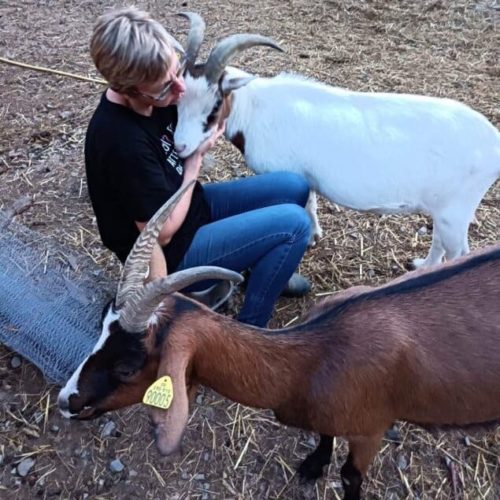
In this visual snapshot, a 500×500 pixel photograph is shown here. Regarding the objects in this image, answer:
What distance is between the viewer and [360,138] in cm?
339

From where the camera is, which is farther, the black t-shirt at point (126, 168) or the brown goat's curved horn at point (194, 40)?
the brown goat's curved horn at point (194, 40)

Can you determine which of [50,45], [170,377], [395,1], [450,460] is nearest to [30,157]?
[50,45]

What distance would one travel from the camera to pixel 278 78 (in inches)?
149

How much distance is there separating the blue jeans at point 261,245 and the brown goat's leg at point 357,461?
37.0 inches

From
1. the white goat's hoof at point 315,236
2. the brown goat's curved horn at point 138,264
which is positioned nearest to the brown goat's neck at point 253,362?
the brown goat's curved horn at point 138,264

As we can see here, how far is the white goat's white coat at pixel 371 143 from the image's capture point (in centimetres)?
329

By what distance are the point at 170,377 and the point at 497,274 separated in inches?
54.3

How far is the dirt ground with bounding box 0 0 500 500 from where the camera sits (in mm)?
2967

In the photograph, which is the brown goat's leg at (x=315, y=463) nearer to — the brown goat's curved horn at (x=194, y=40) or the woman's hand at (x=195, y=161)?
the woman's hand at (x=195, y=161)

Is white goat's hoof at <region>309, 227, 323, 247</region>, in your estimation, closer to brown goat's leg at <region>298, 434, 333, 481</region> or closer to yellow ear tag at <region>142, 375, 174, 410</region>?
brown goat's leg at <region>298, 434, 333, 481</region>

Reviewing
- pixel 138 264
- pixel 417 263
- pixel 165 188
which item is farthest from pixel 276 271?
pixel 417 263

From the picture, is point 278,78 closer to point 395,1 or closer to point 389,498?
point 389,498

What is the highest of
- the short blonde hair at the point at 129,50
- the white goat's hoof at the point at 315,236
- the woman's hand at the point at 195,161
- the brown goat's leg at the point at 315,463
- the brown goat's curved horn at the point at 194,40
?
the short blonde hair at the point at 129,50

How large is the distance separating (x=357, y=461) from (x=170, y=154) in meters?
1.66
